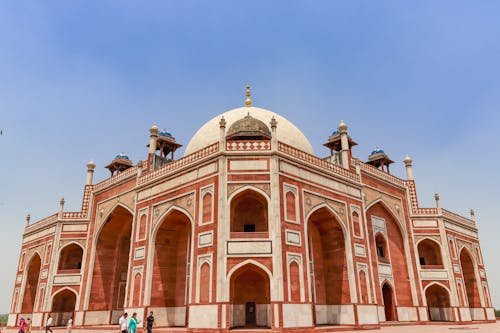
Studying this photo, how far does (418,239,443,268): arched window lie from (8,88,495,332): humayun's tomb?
4.0 inches

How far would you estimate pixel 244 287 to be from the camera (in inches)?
660

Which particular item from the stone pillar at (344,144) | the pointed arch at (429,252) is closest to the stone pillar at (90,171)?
the stone pillar at (344,144)

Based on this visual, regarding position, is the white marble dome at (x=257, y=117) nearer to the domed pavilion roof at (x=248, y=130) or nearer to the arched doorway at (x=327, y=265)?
the domed pavilion roof at (x=248, y=130)

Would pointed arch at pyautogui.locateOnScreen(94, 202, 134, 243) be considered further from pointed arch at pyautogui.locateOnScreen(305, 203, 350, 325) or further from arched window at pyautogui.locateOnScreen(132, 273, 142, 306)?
pointed arch at pyautogui.locateOnScreen(305, 203, 350, 325)

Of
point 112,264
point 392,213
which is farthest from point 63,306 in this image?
point 392,213

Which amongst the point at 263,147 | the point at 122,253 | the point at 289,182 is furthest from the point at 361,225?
the point at 122,253

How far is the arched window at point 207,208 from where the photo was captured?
16.2 m

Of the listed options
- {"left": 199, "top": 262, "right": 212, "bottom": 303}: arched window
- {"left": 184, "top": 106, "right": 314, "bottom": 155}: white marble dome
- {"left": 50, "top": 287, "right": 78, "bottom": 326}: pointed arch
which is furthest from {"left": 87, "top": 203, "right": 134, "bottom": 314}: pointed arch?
{"left": 199, "top": 262, "right": 212, "bottom": 303}: arched window

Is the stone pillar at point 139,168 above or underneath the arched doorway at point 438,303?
above

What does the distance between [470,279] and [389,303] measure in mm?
10280

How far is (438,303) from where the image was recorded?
24391 millimetres

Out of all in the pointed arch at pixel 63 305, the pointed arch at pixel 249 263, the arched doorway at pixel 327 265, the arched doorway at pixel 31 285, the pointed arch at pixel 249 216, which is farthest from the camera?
the arched doorway at pixel 31 285

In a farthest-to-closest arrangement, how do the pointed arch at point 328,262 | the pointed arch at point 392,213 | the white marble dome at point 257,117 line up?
the white marble dome at point 257,117
the pointed arch at point 392,213
the pointed arch at point 328,262

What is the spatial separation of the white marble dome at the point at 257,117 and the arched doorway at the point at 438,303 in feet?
39.0
